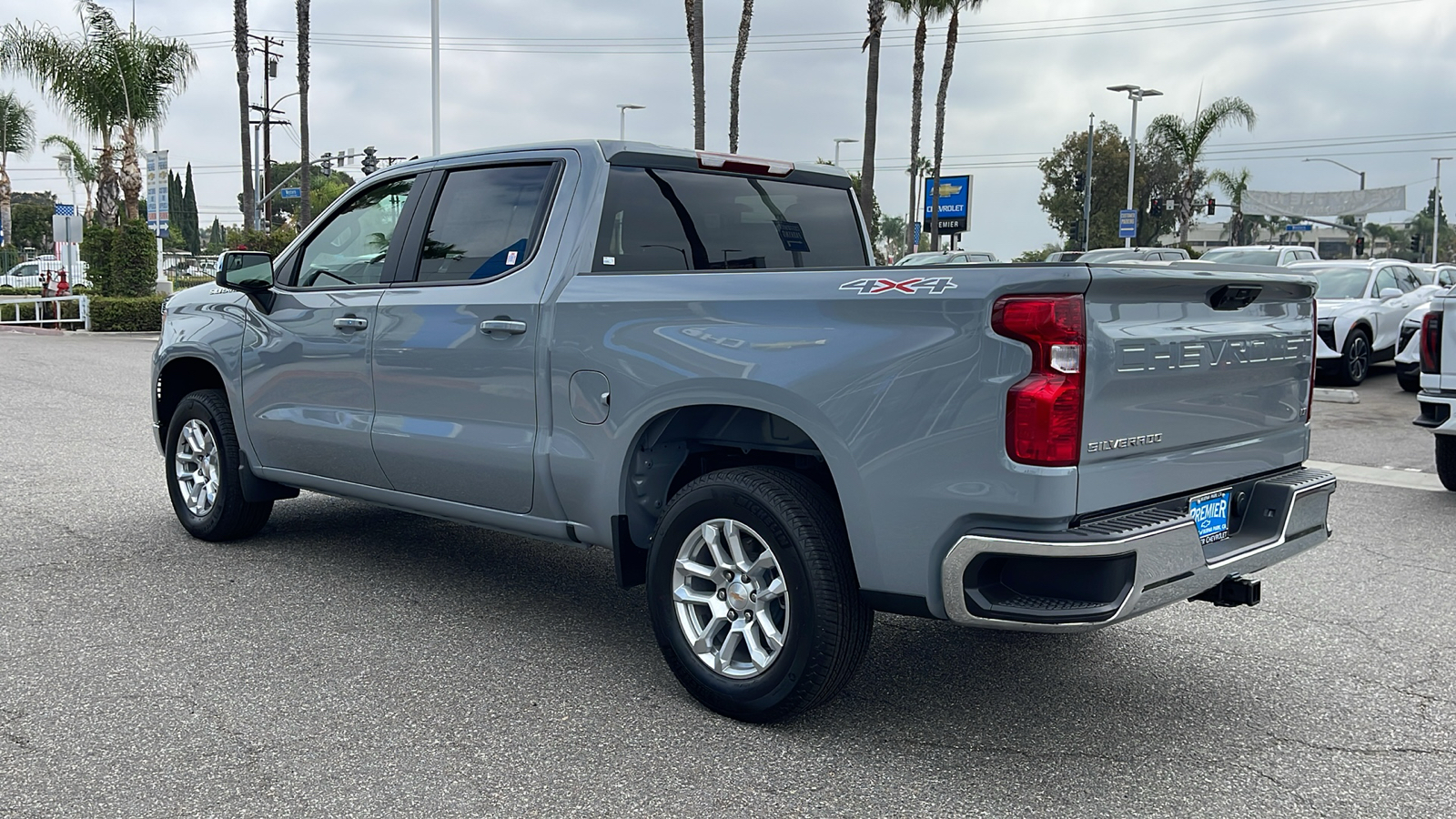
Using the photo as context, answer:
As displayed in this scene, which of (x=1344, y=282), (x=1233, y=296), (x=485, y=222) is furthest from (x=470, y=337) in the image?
(x=1344, y=282)

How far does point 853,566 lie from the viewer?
3.79m

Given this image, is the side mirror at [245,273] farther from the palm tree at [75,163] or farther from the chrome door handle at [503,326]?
the palm tree at [75,163]

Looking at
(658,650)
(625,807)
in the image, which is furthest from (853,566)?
(658,650)

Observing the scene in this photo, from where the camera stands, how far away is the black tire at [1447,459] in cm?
847

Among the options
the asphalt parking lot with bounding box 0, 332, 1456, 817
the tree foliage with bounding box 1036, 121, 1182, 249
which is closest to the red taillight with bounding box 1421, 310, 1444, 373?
the asphalt parking lot with bounding box 0, 332, 1456, 817

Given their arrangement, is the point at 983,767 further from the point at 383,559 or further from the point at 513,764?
the point at 383,559

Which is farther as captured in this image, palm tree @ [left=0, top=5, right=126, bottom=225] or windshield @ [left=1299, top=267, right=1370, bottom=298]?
palm tree @ [left=0, top=5, right=126, bottom=225]

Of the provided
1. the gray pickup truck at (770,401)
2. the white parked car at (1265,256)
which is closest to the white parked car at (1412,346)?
the white parked car at (1265,256)

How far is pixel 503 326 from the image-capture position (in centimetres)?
471

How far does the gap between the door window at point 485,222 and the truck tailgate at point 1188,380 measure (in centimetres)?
234

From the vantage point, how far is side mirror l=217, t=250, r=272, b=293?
5.86 meters

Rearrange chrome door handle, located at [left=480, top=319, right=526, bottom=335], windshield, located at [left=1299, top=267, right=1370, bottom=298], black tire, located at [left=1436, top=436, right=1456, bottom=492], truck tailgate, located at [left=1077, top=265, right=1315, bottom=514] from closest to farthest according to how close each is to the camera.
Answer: truck tailgate, located at [left=1077, top=265, right=1315, bottom=514]
chrome door handle, located at [left=480, top=319, right=526, bottom=335]
black tire, located at [left=1436, top=436, right=1456, bottom=492]
windshield, located at [left=1299, top=267, right=1370, bottom=298]

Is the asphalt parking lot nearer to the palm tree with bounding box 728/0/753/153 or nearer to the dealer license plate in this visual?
the dealer license plate

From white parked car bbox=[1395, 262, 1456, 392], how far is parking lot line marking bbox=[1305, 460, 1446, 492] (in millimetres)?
759
